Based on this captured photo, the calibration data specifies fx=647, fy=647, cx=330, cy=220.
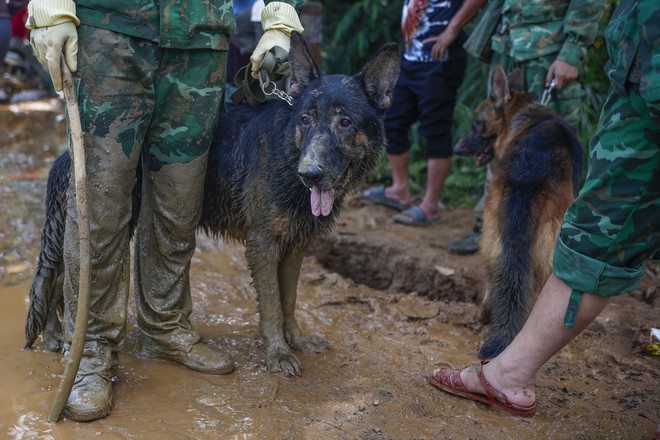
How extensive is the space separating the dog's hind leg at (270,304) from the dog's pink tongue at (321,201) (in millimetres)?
366

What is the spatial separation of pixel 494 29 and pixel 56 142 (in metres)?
6.19

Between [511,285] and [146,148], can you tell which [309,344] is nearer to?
[511,285]

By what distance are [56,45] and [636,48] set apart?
228cm

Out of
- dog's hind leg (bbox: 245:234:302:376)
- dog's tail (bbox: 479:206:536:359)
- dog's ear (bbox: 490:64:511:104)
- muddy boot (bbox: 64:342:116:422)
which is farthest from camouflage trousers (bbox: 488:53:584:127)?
muddy boot (bbox: 64:342:116:422)

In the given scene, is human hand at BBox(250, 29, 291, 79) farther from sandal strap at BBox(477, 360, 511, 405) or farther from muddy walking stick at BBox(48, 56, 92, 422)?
sandal strap at BBox(477, 360, 511, 405)

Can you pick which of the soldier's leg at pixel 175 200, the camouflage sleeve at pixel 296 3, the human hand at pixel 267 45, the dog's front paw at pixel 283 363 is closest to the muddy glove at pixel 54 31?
the soldier's leg at pixel 175 200

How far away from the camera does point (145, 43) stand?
293 cm

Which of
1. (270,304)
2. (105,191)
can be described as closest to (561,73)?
(270,304)

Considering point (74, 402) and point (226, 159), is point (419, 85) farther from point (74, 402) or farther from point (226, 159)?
point (74, 402)

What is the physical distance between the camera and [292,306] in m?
3.88

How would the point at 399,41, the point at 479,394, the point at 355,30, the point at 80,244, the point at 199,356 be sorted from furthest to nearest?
the point at 355,30, the point at 399,41, the point at 199,356, the point at 479,394, the point at 80,244

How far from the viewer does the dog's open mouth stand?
3.27 metres

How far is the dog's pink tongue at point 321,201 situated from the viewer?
327cm

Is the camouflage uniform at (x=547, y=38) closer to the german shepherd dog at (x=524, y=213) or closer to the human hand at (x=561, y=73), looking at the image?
the human hand at (x=561, y=73)
